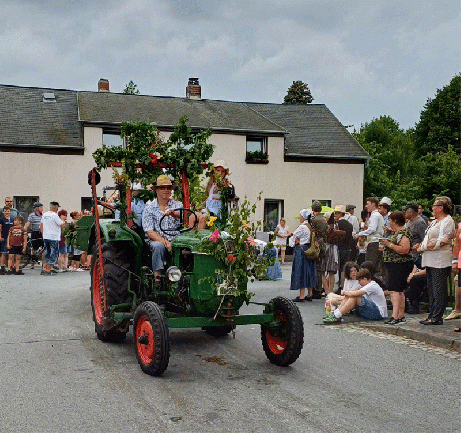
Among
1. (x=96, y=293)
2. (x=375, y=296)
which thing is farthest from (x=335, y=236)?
(x=96, y=293)

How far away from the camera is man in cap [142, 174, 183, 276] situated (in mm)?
7152

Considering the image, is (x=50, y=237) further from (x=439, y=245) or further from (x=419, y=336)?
(x=419, y=336)

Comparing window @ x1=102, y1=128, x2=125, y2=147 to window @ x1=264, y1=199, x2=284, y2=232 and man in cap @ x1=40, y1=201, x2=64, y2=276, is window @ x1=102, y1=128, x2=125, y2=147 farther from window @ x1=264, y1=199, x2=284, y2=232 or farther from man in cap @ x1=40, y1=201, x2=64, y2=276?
man in cap @ x1=40, y1=201, x2=64, y2=276

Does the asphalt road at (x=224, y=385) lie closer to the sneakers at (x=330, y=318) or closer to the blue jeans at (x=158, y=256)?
the sneakers at (x=330, y=318)

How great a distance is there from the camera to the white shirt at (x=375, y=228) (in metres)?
12.3

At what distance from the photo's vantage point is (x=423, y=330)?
28.7ft

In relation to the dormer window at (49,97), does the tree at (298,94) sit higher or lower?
higher

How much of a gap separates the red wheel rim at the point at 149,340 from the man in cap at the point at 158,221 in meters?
0.78

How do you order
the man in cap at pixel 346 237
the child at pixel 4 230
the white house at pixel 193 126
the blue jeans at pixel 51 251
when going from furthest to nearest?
the white house at pixel 193 126
the blue jeans at pixel 51 251
the child at pixel 4 230
the man in cap at pixel 346 237

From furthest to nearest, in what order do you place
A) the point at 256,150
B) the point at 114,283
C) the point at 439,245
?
the point at 256,150 < the point at 439,245 < the point at 114,283

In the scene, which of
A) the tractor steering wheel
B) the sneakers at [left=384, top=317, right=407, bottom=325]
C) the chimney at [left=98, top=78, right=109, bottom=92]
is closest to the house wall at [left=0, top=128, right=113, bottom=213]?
the chimney at [left=98, top=78, right=109, bottom=92]

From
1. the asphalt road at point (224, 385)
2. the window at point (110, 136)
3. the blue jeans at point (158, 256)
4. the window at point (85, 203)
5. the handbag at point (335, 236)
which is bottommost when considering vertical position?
the asphalt road at point (224, 385)

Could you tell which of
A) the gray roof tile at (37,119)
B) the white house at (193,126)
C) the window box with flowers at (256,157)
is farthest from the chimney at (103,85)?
the window box with flowers at (256,157)

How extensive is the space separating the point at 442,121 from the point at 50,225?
122ft
